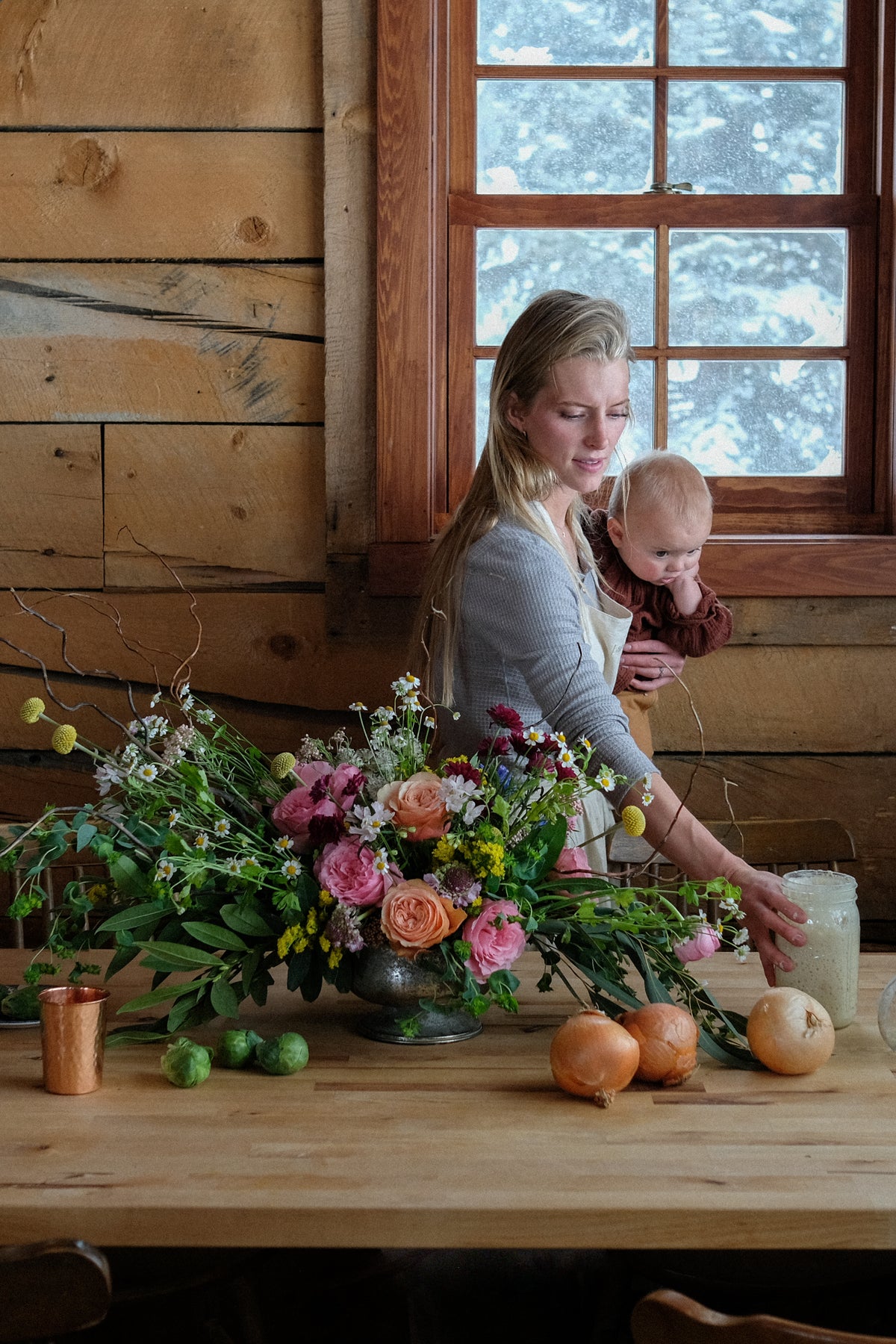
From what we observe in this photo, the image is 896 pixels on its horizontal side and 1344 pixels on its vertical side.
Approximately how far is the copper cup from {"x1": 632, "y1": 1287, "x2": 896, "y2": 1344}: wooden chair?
25.6 inches

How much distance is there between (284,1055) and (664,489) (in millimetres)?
1150

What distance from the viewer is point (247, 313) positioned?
237cm

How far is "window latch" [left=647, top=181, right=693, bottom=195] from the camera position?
8.02 ft

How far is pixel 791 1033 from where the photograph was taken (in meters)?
1.33

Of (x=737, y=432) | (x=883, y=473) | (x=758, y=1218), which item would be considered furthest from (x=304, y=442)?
(x=758, y=1218)

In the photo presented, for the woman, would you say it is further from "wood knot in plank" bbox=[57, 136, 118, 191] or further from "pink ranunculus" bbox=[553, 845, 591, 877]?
"wood knot in plank" bbox=[57, 136, 118, 191]

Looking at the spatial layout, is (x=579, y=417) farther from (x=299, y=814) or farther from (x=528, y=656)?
(x=299, y=814)

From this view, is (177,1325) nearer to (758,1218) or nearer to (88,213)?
(758,1218)

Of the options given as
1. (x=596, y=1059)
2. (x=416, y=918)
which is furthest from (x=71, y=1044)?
(x=596, y=1059)

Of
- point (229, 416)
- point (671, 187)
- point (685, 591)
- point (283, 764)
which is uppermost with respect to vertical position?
point (671, 187)

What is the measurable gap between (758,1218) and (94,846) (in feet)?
2.42

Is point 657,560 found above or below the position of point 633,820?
above

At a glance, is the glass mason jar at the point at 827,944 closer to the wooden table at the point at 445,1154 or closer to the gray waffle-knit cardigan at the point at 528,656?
the wooden table at the point at 445,1154

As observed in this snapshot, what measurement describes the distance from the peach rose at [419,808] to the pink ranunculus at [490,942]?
9 centimetres
